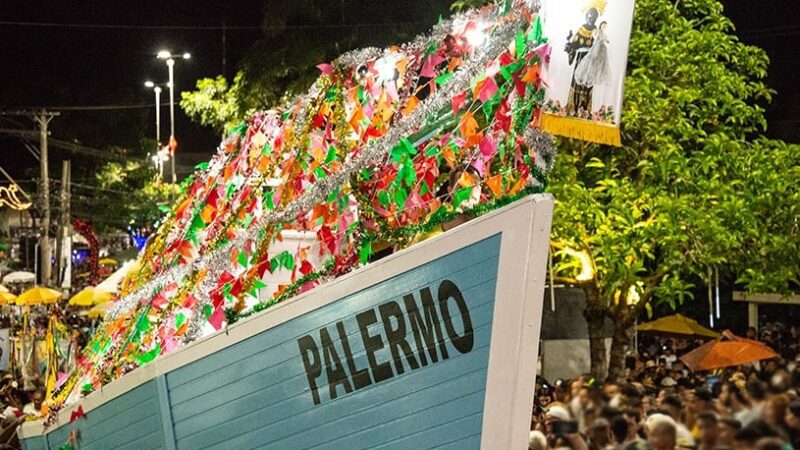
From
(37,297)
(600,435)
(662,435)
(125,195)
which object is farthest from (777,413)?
(125,195)

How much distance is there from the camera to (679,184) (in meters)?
12.0

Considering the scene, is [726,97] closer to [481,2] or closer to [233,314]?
[481,2]

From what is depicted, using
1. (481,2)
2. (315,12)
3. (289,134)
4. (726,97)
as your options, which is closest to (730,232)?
(726,97)

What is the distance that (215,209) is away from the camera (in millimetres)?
8211

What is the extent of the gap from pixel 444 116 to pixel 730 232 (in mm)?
5957

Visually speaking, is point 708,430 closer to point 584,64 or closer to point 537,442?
point 537,442

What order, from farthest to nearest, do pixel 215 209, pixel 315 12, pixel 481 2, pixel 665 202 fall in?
pixel 315 12, pixel 481 2, pixel 665 202, pixel 215 209

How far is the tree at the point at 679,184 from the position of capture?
11273mm

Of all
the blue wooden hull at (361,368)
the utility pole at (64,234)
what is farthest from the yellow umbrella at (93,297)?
the blue wooden hull at (361,368)

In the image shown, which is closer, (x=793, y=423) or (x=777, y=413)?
(x=793, y=423)

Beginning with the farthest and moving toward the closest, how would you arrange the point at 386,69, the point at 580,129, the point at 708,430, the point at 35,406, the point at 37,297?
the point at 37,297 → the point at 35,406 → the point at 386,69 → the point at 708,430 → the point at 580,129

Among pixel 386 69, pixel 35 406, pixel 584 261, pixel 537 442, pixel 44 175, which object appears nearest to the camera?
pixel 386 69

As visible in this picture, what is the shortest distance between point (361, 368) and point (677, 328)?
16.6 metres

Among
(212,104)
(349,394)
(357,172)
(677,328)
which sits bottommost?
(349,394)
